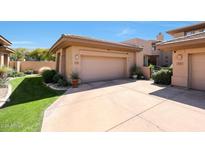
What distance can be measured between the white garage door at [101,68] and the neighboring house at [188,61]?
441 centimetres

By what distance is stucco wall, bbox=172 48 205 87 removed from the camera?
312 inches

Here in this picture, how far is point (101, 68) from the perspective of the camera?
10.9 meters

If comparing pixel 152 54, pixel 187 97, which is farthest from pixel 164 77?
pixel 152 54

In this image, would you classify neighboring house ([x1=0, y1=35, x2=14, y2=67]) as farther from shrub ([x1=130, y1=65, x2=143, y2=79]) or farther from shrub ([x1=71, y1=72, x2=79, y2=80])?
shrub ([x1=130, y1=65, x2=143, y2=79])

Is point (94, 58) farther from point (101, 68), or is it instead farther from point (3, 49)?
point (3, 49)

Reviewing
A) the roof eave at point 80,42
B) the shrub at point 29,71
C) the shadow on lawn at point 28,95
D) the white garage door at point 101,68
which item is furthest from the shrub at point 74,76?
the shrub at point 29,71

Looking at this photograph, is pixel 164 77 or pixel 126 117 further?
pixel 164 77

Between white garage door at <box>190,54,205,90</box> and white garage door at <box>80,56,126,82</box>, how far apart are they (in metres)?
5.90

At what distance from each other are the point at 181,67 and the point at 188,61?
56 cm

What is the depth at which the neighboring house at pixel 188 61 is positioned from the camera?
23.7 ft

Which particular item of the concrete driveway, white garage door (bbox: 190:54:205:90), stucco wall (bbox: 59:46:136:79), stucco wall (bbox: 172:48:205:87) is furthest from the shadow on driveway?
stucco wall (bbox: 59:46:136:79)
